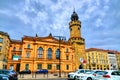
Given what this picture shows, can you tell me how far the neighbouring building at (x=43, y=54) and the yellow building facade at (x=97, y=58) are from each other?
29515 mm

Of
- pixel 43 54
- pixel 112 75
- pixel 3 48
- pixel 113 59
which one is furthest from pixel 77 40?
pixel 113 59

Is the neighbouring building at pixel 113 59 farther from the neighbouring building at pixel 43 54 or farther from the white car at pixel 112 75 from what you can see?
the white car at pixel 112 75

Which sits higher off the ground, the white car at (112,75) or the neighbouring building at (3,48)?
the neighbouring building at (3,48)

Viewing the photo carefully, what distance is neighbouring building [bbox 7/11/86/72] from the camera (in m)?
49.7

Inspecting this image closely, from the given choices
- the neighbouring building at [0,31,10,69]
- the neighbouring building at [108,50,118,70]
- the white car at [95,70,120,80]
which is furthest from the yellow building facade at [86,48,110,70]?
the white car at [95,70,120,80]

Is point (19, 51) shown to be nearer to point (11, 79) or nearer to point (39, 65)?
point (39, 65)

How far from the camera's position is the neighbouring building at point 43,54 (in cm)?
4966

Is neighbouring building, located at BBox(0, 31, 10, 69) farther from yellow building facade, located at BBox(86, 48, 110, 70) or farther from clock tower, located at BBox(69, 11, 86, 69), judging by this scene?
yellow building facade, located at BBox(86, 48, 110, 70)

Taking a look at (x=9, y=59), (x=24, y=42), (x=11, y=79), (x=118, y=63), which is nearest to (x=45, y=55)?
(x=24, y=42)

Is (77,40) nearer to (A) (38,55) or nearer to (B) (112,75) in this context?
Result: (A) (38,55)

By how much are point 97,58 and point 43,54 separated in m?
48.5

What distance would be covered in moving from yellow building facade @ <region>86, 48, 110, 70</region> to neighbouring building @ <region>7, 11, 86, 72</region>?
96.8 ft

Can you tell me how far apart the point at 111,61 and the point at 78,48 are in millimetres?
47923

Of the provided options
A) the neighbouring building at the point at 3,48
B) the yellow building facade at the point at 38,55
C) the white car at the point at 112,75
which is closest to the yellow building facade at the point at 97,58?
the yellow building facade at the point at 38,55
